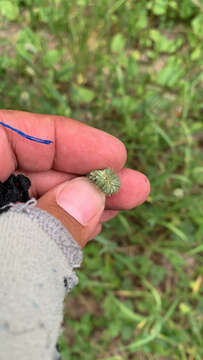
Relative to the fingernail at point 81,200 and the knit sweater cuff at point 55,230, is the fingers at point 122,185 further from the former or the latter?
the knit sweater cuff at point 55,230

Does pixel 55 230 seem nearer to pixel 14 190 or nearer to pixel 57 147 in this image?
pixel 14 190

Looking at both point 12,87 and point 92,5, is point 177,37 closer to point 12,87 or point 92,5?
point 92,5

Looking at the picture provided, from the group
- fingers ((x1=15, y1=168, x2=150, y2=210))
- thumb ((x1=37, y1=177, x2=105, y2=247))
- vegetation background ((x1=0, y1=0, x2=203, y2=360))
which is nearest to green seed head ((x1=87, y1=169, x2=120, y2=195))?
thumb ((x1=37, y1=177, x2=105, y2=247))

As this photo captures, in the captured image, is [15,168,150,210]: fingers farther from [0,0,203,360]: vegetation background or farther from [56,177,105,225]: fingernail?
[0,0,203,360]: vegetation background

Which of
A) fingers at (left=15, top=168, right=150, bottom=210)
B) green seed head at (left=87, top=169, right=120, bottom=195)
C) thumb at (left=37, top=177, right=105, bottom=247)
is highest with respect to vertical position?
green seed head at (left=87, top=169, right=120, bottom=195)

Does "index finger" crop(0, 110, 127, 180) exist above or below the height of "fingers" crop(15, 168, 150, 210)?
above

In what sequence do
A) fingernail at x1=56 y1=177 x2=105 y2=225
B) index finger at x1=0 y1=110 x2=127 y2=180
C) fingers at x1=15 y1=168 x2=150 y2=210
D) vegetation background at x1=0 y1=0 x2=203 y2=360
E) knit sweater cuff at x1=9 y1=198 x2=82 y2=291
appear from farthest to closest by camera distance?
1. vegetation background at x1=0 y1=0 x2=203 y2=360
2. fingers at x1=15 y1=168 x2=150 y2=210
3. index finger at x1=0 y1=110 x2=127 y2=180
4. fingernail at x1=56 y1=177 x2=105 y2=225
5. knit sweater cuff at x1=9 y1=198 x2=82 y2=291

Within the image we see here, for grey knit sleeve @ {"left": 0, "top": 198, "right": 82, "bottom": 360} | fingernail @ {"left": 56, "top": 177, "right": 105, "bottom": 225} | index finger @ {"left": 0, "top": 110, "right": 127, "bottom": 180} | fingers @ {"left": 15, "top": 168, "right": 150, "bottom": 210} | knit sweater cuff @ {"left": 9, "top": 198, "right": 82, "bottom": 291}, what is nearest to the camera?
grey knit sleeve @ {"left": 0, "top": 198, "right": 82, "bottom": 360}

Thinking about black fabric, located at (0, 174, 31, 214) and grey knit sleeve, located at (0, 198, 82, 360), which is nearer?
grey knit sleeve, located at (0, 198, 82, 360)
